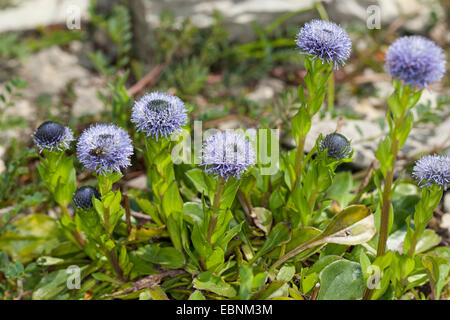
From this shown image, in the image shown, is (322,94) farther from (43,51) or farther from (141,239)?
→ (43,51)

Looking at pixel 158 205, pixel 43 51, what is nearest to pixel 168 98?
pixel 158 205

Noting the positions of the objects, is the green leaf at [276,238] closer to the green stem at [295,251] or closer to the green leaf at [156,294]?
the green stem at [295,251]

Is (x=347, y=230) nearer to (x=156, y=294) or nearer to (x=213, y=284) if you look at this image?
(x=213, y=284)

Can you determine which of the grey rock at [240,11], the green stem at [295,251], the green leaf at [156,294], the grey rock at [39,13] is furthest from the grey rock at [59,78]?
the green stem at [295,251]

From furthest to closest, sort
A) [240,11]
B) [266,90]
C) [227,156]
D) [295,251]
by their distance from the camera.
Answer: [240,11]
[266,90]
[295,251]
[227,156]

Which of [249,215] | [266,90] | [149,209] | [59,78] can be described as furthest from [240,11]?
[149,209]

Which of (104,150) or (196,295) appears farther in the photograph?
(196,295)
